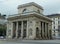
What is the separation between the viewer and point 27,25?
179ft

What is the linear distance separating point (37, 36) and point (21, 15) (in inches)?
366

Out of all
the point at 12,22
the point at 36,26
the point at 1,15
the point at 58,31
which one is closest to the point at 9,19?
the point at 12,22

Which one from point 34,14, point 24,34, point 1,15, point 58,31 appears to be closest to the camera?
point 34,14

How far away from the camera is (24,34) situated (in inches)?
2216

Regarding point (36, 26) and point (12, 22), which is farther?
point (12, 22)

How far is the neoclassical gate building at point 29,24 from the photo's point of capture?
174 feet

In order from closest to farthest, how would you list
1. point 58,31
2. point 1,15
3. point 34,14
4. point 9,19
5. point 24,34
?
point 34,14 → point 24,34 → point 9,19 → point 58,31 → point 1,15

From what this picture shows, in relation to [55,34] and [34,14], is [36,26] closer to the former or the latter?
[34,14]

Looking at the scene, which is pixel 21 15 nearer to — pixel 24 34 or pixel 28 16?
pixel 28 16

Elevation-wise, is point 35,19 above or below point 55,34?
above

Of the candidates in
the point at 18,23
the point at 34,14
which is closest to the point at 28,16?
the point at 34,14

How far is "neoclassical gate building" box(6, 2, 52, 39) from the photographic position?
53062mm

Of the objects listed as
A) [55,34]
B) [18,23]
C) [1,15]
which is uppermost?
[1,15]

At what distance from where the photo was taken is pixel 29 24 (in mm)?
54031
